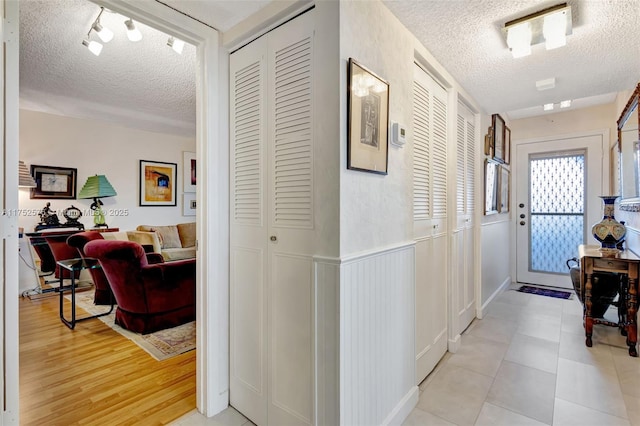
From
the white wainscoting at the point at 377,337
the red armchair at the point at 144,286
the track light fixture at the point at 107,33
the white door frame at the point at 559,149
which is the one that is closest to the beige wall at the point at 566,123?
the white door frame at the point at 559,149

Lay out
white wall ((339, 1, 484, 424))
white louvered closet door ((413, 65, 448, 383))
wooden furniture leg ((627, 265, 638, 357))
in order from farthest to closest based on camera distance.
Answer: wooden furniture leg ((627, 265, 638, 357)) < white louvered closet door ((413, 65, 448, 383)) < white wall ((339, 1, 484, 424))

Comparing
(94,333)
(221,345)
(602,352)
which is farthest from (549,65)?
(94,333)

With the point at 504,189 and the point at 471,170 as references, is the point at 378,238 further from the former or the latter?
the point at 504,189

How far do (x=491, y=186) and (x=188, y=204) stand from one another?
Answer: 4.85m

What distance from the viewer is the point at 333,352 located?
1.30 m

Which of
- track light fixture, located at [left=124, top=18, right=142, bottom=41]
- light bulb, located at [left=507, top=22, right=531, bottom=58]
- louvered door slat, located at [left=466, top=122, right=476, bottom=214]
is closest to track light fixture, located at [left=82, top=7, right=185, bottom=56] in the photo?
track light fixture, located at [left=124, top=18, right=142, bottom=41]

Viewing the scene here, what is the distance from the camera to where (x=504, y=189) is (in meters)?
4.20

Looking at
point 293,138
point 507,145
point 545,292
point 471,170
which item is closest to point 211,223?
point 293,138

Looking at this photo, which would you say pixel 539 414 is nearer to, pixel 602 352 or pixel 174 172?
pixel 602 352

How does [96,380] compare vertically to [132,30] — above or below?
below

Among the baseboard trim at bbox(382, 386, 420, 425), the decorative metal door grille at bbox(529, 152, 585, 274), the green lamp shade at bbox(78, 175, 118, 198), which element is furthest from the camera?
the green lamp shade at bbox(78, 175, 118, 198)

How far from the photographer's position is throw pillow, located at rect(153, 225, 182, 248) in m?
4.83

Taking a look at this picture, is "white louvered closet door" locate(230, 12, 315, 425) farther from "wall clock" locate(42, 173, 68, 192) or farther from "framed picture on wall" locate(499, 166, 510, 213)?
"wall clock" locate(42, 173, 68, 192)

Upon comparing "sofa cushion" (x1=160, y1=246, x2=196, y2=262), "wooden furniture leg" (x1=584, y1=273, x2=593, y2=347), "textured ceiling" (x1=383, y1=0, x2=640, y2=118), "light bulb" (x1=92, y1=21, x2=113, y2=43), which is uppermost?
"light bulb" (x1=92, y1=21, x2=113, y2=43)
